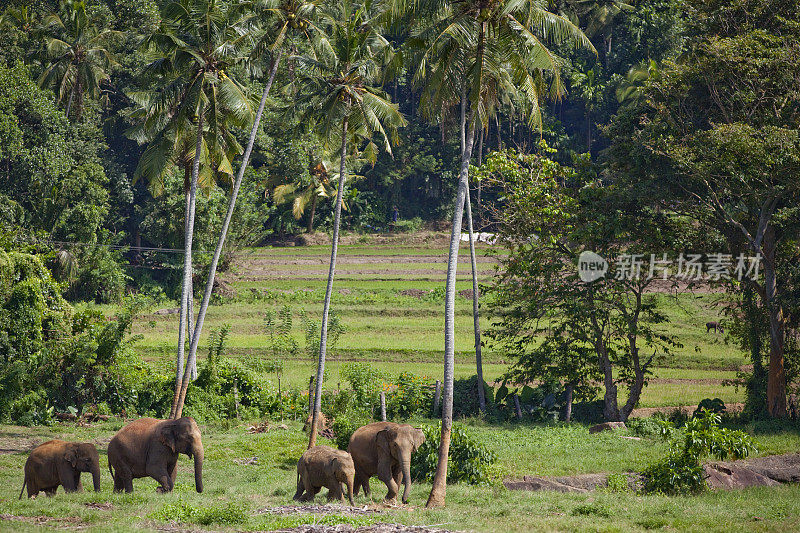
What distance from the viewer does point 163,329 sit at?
1681 inches

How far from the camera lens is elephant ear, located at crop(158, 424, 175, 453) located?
704 inches

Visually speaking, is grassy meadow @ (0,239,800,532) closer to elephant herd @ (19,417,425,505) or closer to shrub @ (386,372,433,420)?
elephant herd @ (19,417,425,505)

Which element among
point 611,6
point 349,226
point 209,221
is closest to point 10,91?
point 209,221

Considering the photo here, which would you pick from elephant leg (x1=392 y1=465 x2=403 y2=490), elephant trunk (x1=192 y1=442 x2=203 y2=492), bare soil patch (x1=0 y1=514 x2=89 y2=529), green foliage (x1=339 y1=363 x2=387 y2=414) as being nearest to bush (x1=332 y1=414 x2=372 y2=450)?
green foliage (x1=339 y1=363 x2=387 y2=414)

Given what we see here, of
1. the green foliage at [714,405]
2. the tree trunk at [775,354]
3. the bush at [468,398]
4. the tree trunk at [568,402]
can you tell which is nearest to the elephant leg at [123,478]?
the bush at [468,398]

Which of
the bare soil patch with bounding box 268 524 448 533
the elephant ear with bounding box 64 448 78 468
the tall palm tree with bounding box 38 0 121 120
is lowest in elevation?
the elephant ear with bounding box 64 448 78 468

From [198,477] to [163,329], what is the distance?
26415 mm

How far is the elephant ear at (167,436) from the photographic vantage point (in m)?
17.9

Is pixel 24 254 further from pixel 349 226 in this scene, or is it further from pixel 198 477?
pixel 349 226

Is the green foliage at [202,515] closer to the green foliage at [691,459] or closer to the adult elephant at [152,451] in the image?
the adult elephant at [152,451]

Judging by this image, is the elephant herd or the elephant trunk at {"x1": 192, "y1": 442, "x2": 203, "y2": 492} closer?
the elephant herd

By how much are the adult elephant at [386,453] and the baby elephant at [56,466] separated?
223 inches

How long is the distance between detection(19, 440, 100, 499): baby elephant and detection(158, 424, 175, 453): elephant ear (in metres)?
1.40
